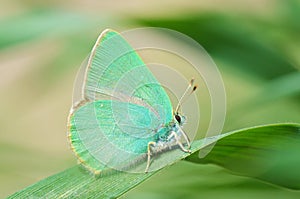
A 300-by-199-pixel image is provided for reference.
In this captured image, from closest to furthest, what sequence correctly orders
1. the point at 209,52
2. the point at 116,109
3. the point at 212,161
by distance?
the point at 212,161 < the point at 116,109 < the point at 209,52

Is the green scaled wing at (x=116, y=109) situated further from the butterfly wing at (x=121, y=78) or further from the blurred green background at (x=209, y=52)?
the blurred green background at (x=209, y=52)

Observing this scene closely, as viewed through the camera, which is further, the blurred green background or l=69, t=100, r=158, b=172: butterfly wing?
the blurred green background

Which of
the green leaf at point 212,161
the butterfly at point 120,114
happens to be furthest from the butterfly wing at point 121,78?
the green leaf at point 212,161

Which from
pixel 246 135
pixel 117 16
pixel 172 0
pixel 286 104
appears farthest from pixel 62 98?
pixel 246 135

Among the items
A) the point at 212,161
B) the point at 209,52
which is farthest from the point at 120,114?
the point at 209,52

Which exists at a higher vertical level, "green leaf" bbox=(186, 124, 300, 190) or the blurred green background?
the blurred green background

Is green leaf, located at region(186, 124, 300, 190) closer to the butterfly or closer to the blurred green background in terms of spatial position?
the butterfly

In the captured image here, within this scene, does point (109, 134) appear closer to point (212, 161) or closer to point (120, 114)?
point (120, 114)

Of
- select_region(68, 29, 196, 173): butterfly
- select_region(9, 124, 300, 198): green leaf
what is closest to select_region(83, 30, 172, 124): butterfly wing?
select_region(68, 29, 196, 173): butterfly
